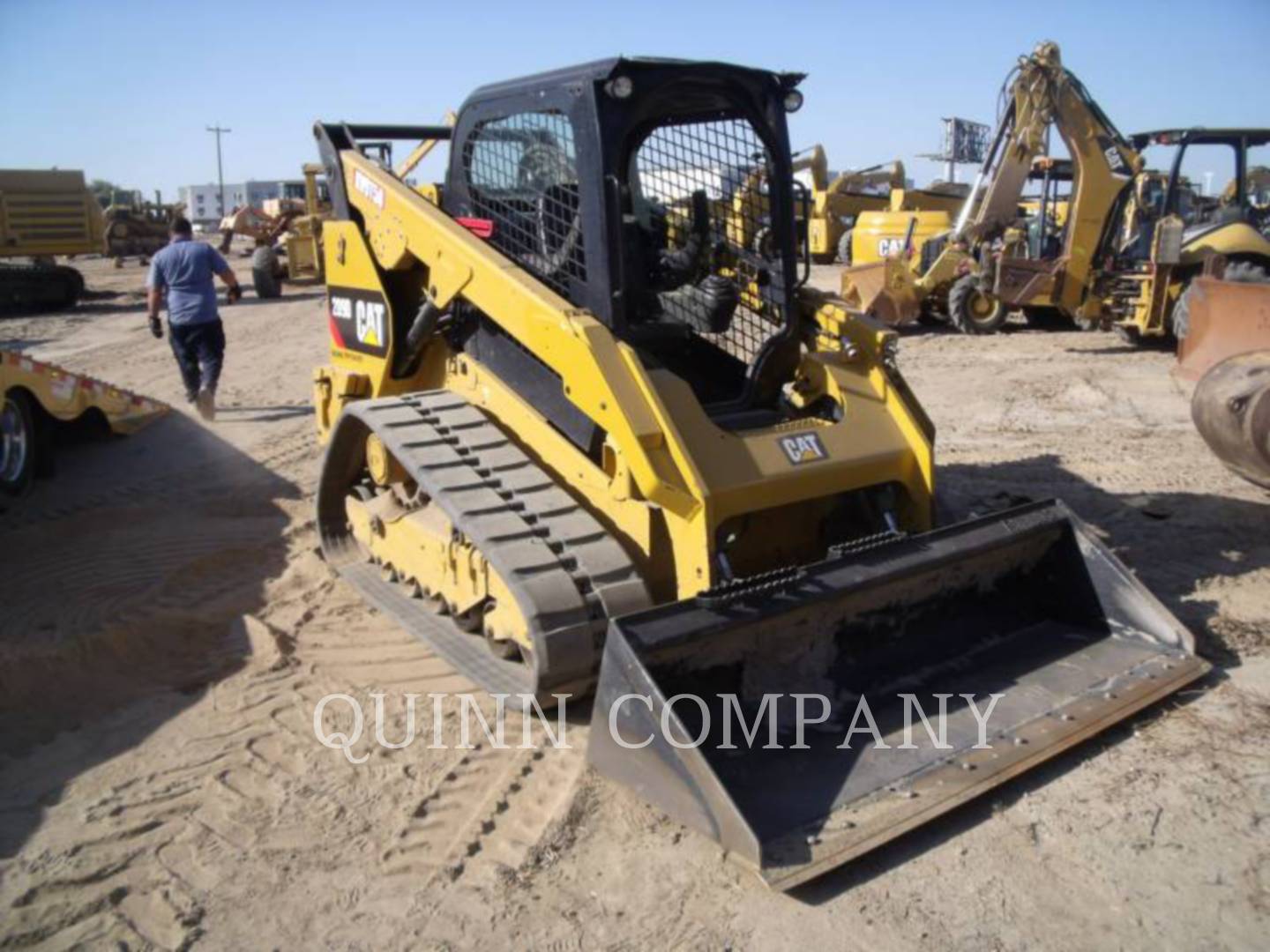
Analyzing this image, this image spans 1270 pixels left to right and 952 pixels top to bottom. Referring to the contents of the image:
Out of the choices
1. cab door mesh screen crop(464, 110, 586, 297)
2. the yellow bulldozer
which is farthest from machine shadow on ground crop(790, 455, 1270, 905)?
the yellow bulldozer

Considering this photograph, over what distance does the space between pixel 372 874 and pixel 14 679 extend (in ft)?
6.65

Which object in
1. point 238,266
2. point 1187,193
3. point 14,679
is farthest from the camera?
point 238,266

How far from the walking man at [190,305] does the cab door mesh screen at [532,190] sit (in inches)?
185

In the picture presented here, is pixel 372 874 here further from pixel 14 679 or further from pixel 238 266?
pixel 238 266

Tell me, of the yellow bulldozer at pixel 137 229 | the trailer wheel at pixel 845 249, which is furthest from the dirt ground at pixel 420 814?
the yellow bulldozer at pixel 137 229

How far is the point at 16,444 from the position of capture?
6.71 meters

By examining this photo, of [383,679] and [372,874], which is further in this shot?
[383,679]

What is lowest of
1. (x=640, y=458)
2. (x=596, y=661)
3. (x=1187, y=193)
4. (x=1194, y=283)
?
(x=596, y=661)

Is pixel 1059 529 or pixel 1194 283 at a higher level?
pixel 1194 283

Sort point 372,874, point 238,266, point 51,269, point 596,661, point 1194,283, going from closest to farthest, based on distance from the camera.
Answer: point 372,874, point 596,661, point 1194,283, point 51,269, point 238,266

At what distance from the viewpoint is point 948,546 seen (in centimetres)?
379

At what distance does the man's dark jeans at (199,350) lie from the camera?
8570 millimetres

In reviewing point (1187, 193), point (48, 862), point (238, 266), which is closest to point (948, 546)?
point (48, 862)

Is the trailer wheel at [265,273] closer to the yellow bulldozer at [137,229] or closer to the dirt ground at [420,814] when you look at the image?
the yellow bulldozer at [137,229]
